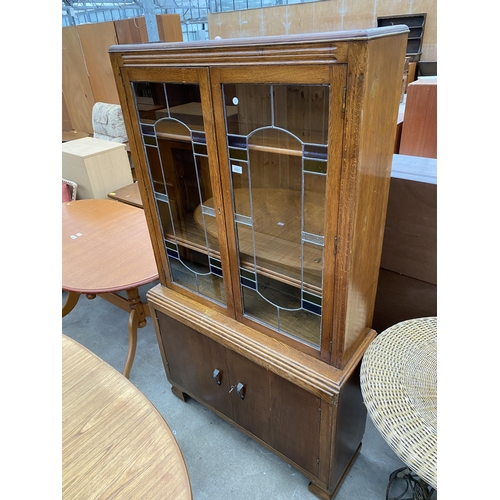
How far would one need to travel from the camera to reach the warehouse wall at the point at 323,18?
243 inches

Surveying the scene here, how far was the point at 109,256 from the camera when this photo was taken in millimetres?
1873

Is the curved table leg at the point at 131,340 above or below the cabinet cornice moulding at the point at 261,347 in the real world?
below

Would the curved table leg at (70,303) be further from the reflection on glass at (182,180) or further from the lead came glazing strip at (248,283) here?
the lead came glazing strip at (248,283)

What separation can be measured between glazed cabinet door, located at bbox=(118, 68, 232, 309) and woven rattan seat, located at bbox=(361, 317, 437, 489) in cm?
52

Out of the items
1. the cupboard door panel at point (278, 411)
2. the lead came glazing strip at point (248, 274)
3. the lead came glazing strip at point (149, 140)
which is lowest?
the cupboard door panel at point (278, 411)

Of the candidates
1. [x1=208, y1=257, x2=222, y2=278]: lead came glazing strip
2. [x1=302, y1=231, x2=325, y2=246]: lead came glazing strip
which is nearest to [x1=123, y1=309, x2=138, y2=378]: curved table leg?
[x1=208, y1=257, x2=222, y2=278]: lead came glazing strip

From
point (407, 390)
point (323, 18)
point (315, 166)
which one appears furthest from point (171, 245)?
point (323, 18)

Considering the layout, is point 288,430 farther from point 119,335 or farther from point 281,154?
point 119,335

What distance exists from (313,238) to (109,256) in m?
1.29

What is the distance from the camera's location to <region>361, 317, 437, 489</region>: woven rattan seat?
2.81 feet

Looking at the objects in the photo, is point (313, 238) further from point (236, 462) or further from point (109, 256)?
point (109, 256)

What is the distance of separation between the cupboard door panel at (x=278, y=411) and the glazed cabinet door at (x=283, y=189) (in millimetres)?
157

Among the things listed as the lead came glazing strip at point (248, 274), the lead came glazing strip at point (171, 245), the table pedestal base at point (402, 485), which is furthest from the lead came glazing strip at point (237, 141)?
the table pedestal base at point (402, 485)

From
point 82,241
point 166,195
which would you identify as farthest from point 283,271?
point 82,241
